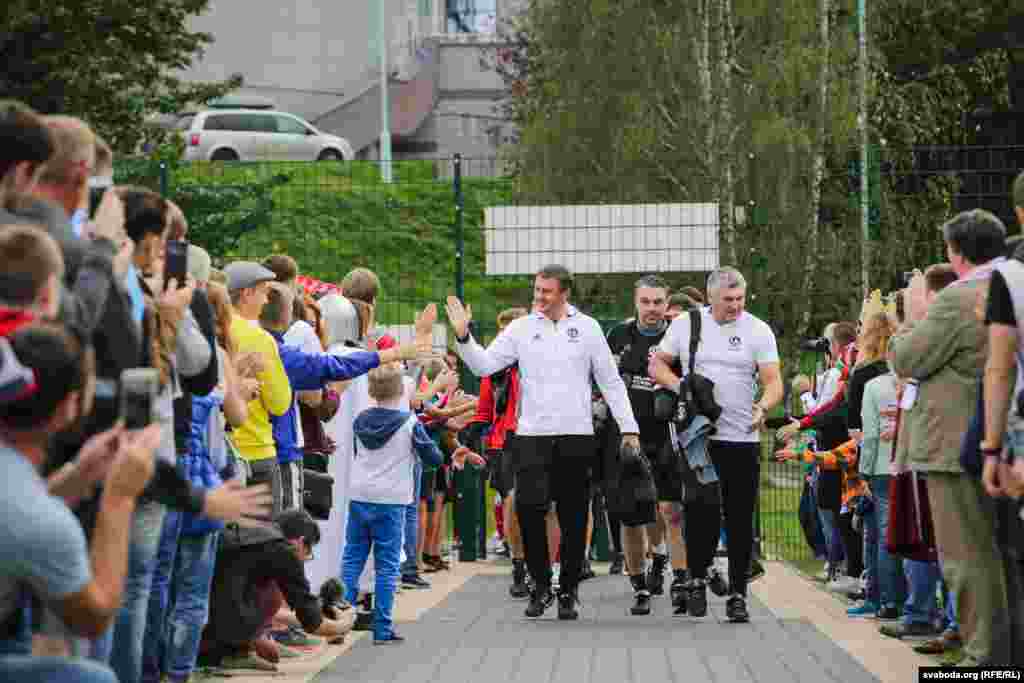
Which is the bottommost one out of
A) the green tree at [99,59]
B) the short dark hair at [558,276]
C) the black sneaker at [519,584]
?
the black sneaker at [519,584]

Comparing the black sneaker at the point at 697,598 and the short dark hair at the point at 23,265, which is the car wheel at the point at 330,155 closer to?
the black sneaker at the point at 697,598

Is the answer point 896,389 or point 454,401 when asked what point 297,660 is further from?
point 454,401

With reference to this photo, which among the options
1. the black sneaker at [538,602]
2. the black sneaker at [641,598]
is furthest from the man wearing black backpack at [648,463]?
the black sneaker at [538,602]

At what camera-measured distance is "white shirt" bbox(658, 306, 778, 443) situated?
13.9 metres

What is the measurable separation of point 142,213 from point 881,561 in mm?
6341

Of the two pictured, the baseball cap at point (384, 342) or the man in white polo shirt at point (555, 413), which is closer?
the man in white polo shirt at point (555, 413)

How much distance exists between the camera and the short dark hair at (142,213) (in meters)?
8.59

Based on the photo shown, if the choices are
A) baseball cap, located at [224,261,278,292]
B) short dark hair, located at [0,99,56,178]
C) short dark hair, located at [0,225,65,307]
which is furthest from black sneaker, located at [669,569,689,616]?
short dark hair, located at [0,225,65,307]

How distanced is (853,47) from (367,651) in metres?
22.6

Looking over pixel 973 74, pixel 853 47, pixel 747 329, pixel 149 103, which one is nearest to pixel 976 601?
pixel 747 329

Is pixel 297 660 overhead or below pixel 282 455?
below

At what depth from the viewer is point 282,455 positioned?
38.5 ft

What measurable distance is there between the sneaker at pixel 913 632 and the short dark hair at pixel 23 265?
7.61 metres

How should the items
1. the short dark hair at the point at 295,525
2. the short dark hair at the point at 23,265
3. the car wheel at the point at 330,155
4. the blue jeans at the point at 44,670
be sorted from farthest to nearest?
the car wheel at the point at 330,155, the short dark hair at the point at 295,525, the short dark hair at the point at 23,265, the blue jeans at the point at 44,670
